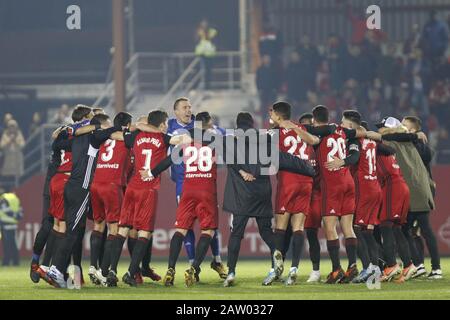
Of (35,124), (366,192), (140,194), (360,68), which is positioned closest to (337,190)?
(366,192)

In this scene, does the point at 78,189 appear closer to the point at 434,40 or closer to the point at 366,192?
the point at 366,192

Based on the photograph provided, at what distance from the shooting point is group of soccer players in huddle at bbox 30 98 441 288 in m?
17.6

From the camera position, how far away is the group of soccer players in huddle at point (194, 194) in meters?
17.6

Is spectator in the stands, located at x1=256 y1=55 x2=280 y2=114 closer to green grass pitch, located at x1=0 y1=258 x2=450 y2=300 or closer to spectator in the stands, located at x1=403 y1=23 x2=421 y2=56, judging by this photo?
spectator in the stands, located at x1=403 y1=23 x2=421 y2=56

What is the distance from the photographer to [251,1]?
106ft

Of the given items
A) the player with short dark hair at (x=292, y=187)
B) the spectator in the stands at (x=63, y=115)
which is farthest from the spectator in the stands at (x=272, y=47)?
the player with short dark hair at (x=292, y=187)

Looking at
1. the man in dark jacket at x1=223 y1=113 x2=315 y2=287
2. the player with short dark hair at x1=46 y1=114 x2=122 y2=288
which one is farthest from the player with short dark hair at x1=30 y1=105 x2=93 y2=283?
the man in dark jacket at x1=223 y1=113 x2=315 y2=287

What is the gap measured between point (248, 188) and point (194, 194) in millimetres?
704

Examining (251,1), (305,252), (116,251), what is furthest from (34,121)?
(116,251)

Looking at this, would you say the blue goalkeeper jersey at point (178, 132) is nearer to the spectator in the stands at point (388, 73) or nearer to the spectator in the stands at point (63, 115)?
the spectator in the stands at point (63, 115)

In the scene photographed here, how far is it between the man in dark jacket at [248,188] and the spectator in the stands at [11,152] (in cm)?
1194
